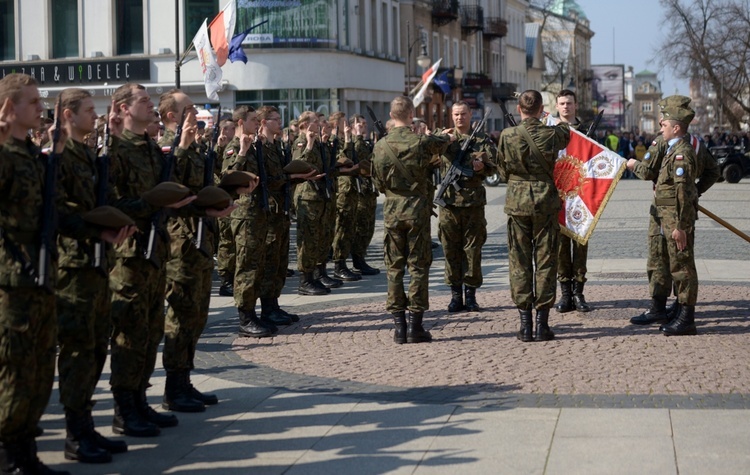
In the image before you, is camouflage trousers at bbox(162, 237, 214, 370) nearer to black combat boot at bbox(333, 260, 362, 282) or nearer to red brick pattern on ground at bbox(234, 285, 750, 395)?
red brick pattern on ground at bbox(234, 285, 750, 395)

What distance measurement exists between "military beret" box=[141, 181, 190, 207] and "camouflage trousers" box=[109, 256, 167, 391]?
0.51 m

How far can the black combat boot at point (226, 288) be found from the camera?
13.6 m

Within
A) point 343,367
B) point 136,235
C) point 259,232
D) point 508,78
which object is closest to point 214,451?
point 136,235

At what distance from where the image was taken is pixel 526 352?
9797 millimetres

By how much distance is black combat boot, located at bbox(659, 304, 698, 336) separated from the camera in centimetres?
1037

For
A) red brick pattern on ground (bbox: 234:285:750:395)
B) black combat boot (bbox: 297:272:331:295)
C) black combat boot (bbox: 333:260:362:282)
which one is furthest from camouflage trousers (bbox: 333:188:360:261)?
red brick pattern on ground (bbox: 234:285:750:395)

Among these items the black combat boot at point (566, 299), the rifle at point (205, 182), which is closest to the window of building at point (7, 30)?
the black combat boot at point (566, 299)

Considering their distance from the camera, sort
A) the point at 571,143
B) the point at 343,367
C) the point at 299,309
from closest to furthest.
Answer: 1. the point at 343,367
2. the point at 571,143
3. the point at 299,309

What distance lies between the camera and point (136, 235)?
23.7ft

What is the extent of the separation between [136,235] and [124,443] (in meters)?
1.23

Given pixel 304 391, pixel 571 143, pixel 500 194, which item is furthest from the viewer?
pixel 500 194

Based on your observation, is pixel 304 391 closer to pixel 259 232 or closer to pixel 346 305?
pixel 259 232

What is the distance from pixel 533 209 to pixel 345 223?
5.56 metres

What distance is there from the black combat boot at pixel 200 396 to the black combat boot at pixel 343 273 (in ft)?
23.3
